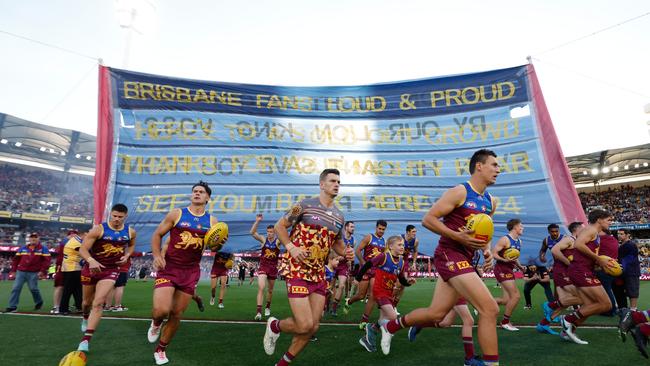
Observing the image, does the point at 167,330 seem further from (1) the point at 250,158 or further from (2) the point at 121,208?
(1) the point at 250,158

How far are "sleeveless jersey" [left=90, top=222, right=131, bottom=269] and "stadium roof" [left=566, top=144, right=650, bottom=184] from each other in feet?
171

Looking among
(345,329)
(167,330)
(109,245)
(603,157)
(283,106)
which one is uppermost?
(603,157)

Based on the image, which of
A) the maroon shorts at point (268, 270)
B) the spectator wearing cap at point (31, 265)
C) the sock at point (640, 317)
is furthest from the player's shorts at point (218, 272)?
the sock at point (640, 317)

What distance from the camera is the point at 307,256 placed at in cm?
458

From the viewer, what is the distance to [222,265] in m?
12.6

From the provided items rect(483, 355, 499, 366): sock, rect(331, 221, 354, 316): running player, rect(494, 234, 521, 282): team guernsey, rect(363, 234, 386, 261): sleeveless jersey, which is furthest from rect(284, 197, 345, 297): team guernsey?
rect(331, 221, 354, 316): running player

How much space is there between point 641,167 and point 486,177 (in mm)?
59639

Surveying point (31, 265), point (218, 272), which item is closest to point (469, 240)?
point (218, 272)

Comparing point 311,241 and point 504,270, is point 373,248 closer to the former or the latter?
point 504,270

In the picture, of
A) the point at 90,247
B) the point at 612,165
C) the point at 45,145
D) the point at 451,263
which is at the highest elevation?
the point at 45,145

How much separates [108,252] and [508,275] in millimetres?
7785

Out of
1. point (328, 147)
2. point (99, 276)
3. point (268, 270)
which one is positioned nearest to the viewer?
point (99, 276)

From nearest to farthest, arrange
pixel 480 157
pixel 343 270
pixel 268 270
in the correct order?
pixel 480 157 < pixel 268 270 < pixel 343 270

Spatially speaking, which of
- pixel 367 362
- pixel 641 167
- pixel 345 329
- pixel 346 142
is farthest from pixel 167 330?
pixel 641 167
